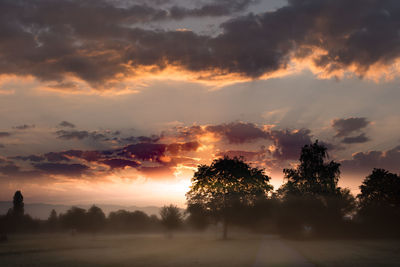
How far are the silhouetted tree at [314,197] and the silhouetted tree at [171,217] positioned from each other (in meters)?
46.6

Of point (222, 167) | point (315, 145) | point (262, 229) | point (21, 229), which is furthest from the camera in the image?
point (21, 229)

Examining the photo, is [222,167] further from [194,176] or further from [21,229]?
[21,229]

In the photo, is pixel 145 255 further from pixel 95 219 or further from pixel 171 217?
pixel 95 219

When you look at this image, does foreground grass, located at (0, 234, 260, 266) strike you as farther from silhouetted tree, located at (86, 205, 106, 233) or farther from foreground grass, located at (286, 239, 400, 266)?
silhouetted tree, located at (86, 205, 106, 233)

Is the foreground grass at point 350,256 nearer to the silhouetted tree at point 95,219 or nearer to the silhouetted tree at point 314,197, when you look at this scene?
the silhouetted tree at point 314,197

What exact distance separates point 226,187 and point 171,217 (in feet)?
150

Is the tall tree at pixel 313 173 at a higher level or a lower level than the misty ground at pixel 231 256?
higher

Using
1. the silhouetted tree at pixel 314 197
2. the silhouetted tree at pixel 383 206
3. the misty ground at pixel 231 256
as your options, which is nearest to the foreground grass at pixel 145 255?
the misty ground at pixel 231 256

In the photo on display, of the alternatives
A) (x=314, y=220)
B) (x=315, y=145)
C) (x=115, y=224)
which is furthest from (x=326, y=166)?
(x=115, y=224)

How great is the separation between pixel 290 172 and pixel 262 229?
24.6m

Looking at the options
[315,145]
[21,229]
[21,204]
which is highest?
[315,145]

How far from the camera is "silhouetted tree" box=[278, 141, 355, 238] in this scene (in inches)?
3162

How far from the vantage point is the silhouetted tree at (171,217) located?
394ft

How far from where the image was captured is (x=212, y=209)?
79.0 metres
